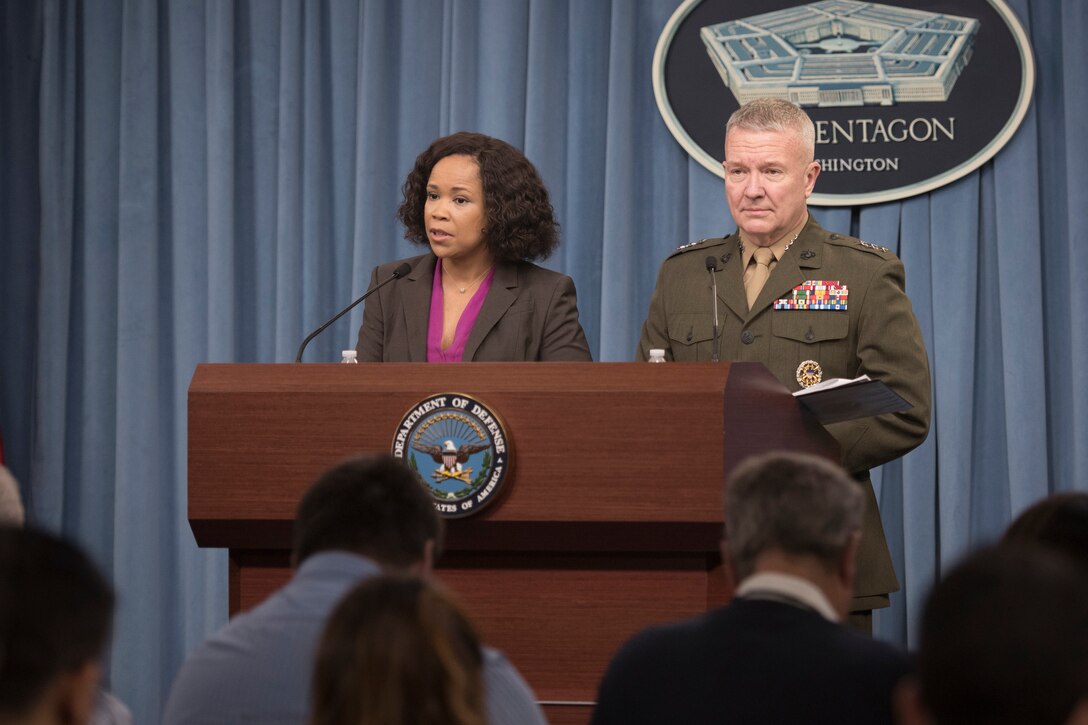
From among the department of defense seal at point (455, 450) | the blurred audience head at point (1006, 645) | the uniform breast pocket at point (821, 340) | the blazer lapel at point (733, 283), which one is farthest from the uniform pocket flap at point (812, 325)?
the blurred audience head at point (1006, 645)

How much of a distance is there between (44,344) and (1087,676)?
4515 millimetres

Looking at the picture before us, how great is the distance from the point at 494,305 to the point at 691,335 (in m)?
0.48

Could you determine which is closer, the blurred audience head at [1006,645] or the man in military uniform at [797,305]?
the blurred audience head at [1006,645]

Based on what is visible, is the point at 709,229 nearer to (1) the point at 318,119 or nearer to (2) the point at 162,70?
(1) the point at 318,119

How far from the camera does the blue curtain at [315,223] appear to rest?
4348 millimetres

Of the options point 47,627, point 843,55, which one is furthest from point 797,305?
point 47,627

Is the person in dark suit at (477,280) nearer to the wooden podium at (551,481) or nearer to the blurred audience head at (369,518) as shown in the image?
the wooden podium at (551,481)

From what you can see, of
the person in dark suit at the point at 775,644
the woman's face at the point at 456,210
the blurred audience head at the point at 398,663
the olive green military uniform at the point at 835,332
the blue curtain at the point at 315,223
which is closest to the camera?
the blurred audience head at the point at 398,663

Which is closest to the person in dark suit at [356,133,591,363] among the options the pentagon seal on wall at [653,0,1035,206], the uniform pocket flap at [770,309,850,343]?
the uniform pocket flap at [770,309,850,343]

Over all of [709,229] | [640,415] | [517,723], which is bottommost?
[517,723]

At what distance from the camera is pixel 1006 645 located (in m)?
1.13

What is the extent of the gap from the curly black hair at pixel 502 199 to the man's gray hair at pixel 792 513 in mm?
1668

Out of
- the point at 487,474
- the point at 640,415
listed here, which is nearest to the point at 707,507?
the point at 640,415

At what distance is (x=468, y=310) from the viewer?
3.29 m
